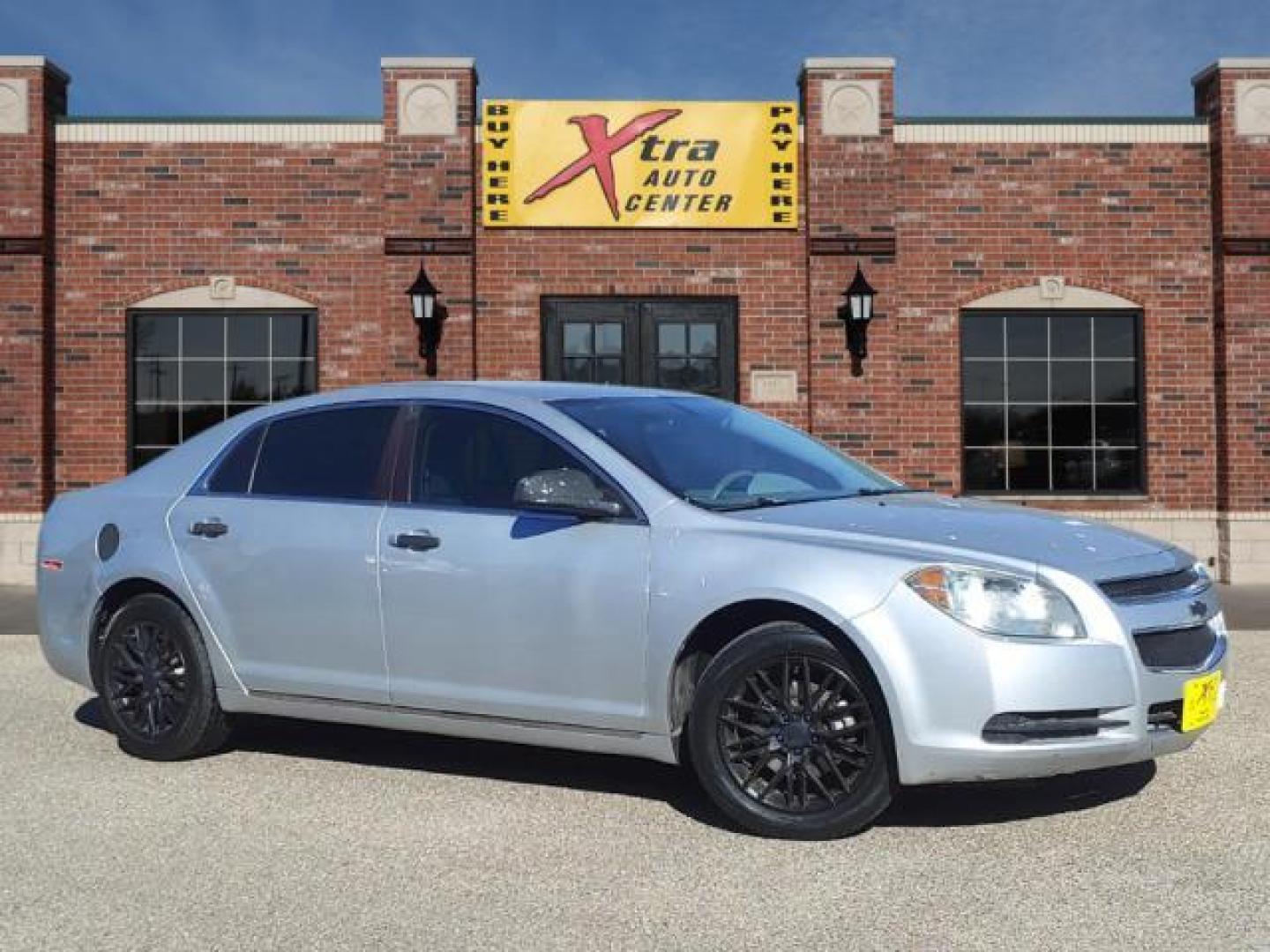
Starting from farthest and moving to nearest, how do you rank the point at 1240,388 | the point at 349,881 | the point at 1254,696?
1. the point at 1240,388
2. the point at 1254,696
3. the point at 349,881

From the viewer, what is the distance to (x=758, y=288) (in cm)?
1532

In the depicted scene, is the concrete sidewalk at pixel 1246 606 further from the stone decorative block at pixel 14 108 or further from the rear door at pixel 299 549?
the stone decorative block at pixel 14 108

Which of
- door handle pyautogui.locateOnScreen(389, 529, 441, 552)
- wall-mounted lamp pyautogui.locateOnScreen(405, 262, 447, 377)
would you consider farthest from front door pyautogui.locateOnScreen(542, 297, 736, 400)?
door handle pyautogui.locateOnScreen(389, 529, 441, 552)

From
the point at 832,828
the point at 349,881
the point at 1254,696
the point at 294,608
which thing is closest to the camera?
the point at 349,881

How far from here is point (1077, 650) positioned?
444 centimetres

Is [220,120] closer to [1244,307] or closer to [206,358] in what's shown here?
[206,358]

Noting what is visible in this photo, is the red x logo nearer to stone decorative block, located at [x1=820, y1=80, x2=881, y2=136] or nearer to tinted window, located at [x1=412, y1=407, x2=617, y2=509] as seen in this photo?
stone decorative block, located at [x1=820, y1=80, x2=881, y2=136]

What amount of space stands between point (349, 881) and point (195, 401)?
39.5ft

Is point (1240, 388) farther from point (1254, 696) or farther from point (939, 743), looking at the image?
point (939, 743)

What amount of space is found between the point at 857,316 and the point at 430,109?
5073 mm

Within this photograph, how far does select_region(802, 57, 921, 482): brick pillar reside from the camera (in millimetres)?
15156

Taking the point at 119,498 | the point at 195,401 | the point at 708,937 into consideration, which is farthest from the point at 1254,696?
the point at 195,401

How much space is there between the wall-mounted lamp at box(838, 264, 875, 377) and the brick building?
5.9 inches

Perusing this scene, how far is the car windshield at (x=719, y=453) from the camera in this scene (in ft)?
17.4
